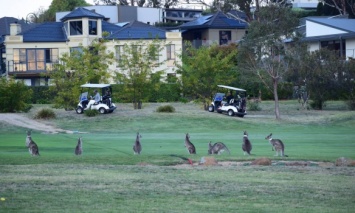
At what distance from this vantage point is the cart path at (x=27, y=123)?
4038 centimetres

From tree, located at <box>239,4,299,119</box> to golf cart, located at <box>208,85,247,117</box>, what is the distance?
1841 millimetres

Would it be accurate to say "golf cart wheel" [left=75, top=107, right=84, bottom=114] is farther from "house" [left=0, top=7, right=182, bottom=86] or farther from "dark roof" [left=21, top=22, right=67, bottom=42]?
"dark roof" [left=21, top=22, right=67, bottom=42]

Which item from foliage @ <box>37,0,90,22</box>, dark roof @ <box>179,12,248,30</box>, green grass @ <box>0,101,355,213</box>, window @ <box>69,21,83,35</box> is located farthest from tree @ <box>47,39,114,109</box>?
foliage @ <box>37,0,90,22</box>

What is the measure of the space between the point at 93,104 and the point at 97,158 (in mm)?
25139

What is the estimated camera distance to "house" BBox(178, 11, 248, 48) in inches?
3369

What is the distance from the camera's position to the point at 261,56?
47.8 metres

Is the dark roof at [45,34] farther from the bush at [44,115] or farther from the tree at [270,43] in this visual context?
the tree at [270,43]

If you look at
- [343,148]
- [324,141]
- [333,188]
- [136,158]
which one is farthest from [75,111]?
[333,188]

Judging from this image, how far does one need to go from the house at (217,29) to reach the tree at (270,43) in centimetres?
3599

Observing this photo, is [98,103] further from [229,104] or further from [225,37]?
[225,37]

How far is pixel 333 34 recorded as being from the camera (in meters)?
65.4

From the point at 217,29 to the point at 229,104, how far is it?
38840 millimetres

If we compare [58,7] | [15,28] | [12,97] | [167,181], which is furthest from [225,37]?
[167,181]

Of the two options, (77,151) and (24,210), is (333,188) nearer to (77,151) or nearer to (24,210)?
(24,210)
